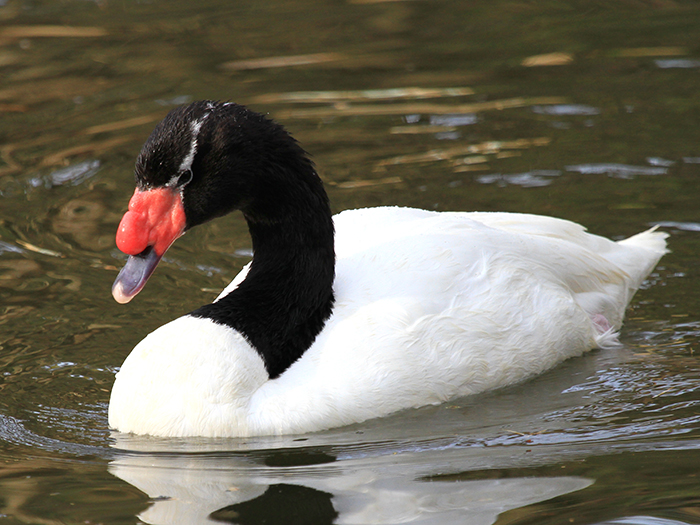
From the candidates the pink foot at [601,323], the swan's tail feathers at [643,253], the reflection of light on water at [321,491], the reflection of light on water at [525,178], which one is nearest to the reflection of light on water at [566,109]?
the reflection of light on water at [525,178]

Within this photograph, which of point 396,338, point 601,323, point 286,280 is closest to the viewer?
point 396,338

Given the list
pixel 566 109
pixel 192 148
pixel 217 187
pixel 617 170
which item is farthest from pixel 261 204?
pixel 566 109

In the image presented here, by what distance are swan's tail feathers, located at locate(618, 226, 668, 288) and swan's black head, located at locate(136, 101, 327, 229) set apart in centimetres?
236

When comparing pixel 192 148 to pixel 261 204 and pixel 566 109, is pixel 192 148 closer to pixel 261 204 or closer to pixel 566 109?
pixel 261 204

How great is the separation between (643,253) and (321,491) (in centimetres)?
328

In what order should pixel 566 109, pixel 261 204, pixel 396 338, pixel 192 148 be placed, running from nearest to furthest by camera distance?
pixel 192 148, pixel 396 338, pixel 261 204, pixel 566 109

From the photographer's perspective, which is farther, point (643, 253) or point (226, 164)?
point (643, 253)

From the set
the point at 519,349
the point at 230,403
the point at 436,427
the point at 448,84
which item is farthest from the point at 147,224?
the point at 448,84

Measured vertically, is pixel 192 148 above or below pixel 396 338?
above

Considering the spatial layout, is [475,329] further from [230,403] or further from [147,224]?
[147,224]

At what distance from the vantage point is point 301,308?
225 inches

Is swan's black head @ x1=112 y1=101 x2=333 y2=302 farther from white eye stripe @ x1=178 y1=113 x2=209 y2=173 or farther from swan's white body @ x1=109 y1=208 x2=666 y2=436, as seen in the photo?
swan's white body @ x1=109 y1=208 x2=666 y2=436

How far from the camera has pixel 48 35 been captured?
13.4 m

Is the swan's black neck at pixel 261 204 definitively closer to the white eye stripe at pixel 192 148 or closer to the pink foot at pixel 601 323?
the white eye stripe at pixel 192 148
